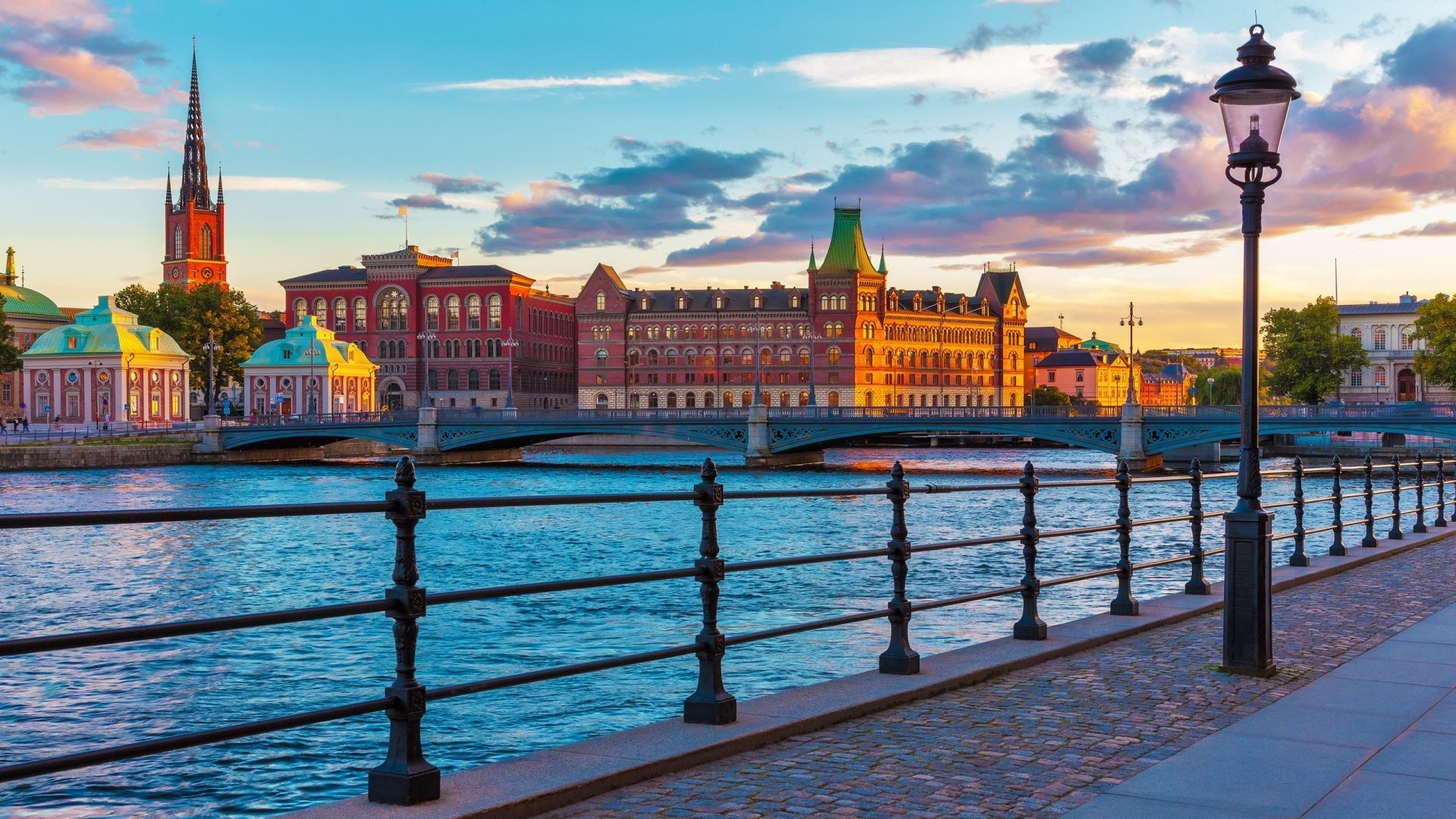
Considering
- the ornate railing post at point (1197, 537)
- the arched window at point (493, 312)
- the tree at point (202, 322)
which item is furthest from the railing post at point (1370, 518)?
the arched window at point (493, 312)

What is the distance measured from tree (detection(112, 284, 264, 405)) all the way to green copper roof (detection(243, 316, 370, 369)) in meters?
6.00

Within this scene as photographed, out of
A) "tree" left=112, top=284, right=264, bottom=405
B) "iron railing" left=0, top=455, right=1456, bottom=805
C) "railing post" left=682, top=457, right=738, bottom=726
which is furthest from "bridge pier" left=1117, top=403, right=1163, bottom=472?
"tree" left=112, top=284, right=264, bottom=405

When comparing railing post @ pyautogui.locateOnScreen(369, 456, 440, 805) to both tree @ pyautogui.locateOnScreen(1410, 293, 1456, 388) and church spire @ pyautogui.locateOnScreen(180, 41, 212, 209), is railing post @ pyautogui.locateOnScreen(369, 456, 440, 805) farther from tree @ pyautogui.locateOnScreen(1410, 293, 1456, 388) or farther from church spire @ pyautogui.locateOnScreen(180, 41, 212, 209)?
church spire @ pyautogui.locateOnScreen(180, 41, 212, 209)

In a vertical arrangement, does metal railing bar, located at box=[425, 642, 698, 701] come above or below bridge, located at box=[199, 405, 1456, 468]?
above

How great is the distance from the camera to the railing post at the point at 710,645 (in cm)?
638

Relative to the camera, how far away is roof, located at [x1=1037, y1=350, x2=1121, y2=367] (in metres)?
171

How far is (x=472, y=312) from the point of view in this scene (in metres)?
119

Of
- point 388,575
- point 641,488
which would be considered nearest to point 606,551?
point 388,575

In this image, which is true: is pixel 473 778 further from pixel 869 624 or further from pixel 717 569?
pixel 869 624

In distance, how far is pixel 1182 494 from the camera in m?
54.8

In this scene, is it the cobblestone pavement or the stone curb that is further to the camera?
the cobblestone pavement

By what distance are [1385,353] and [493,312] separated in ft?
253

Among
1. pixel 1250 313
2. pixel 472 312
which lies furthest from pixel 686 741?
pixel 472 312

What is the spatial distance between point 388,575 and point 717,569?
23648 millimetres
